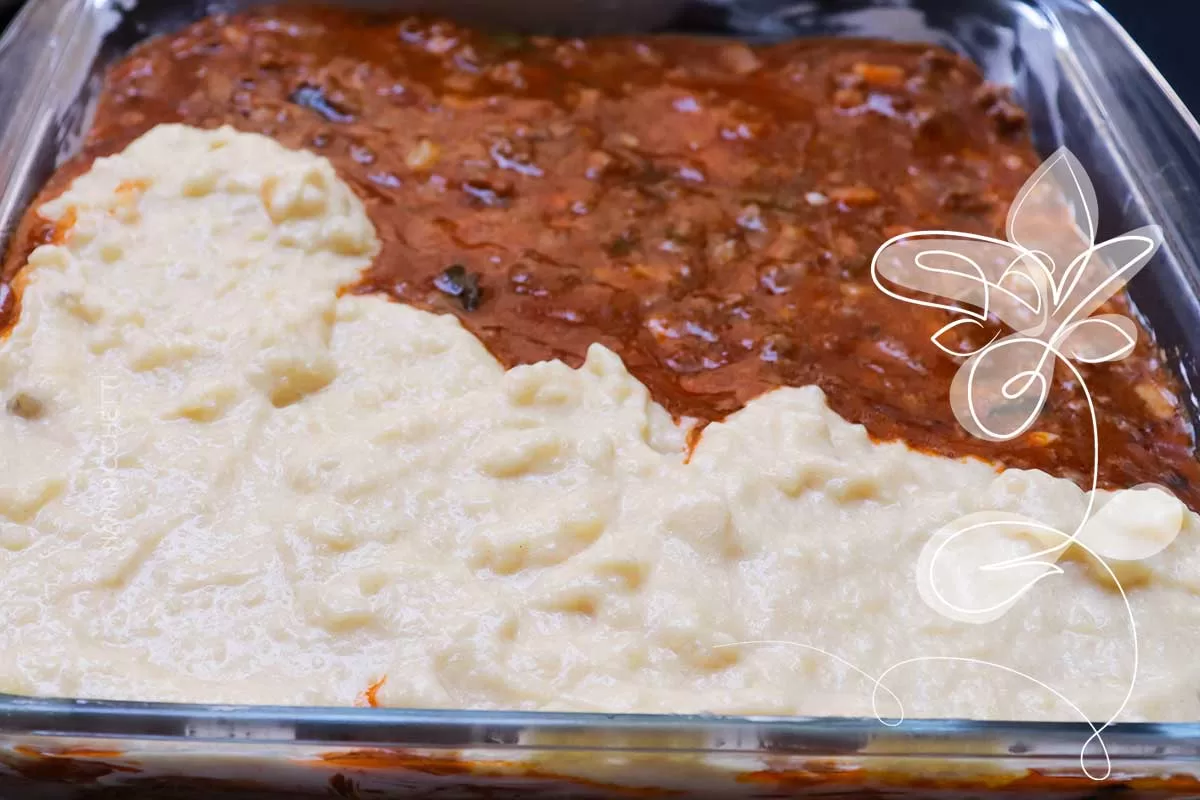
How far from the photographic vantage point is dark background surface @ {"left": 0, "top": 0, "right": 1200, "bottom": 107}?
263 centimetres

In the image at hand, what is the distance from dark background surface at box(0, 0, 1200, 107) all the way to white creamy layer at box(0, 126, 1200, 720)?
4.49 ft

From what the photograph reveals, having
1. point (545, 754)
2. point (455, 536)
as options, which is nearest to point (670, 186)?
point (455, 536)

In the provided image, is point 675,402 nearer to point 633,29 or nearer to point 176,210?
point 176,210

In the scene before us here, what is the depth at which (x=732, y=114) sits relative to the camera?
2.60 metres

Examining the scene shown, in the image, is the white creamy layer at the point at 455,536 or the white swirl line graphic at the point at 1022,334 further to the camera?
the white swirl line graphic at the point at 1022,334

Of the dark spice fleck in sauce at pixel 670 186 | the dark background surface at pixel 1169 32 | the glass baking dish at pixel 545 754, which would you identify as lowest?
the glass baking dish at pixel 545 754

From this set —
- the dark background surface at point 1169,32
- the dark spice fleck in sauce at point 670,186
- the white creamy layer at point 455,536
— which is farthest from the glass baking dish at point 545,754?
the dark background surface at point 1169,32

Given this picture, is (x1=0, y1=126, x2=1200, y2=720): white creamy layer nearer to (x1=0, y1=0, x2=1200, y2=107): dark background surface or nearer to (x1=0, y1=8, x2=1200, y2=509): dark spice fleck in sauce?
(x1=0, y1=8, x2=1200, y2=509): dark spice fleck in sauce

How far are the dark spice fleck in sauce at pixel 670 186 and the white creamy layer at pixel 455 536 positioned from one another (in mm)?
134

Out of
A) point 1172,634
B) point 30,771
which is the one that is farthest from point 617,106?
point 30,771

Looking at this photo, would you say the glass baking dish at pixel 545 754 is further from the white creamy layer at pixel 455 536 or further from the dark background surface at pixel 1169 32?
the dark background surface at pixel 1169 32

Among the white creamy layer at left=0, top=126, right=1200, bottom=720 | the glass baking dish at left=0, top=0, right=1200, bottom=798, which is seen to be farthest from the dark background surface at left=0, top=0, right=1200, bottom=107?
the glass baking dish at left=0, top=0, right=1200, bottom=798

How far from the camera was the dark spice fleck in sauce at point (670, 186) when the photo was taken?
6.73 ft

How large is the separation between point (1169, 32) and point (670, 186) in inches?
56.2
